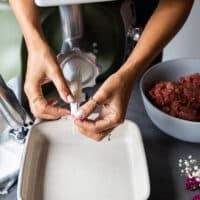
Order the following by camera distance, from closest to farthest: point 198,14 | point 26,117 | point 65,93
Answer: point 65,93 → point 26,117 → point 198,14

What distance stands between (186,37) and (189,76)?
0.35 meters

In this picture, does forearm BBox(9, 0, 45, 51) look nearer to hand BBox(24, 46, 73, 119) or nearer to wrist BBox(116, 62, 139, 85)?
hand BBox(24, 46, 73, 119)

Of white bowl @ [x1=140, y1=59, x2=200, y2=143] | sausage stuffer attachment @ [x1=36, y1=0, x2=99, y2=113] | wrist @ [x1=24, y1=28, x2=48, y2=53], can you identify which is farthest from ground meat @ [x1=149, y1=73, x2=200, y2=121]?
wrist @ [x1=24, y1=28, x2=48, y2=53]

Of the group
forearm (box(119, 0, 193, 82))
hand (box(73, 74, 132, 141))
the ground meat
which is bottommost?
the ground meat

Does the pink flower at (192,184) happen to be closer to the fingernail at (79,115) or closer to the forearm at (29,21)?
the fingernail at (79,115)

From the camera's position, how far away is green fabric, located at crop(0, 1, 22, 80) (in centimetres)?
66

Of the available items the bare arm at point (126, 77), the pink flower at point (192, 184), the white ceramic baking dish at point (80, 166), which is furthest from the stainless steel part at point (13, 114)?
the pink flower at point (192, 184)

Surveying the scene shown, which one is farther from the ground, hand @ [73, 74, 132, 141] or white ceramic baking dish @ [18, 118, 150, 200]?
hand @ [73, 74, 132, 141]

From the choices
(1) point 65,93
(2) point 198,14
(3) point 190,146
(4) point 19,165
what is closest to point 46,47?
(1) point 65,93

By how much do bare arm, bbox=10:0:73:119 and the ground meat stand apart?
198 millimetres

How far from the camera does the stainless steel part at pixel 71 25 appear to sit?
1.97 ft

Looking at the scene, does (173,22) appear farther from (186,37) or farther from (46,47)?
(186,37)

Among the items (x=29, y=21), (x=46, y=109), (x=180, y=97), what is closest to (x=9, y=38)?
(x=29, y=21)

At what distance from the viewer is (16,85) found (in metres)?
0.69
